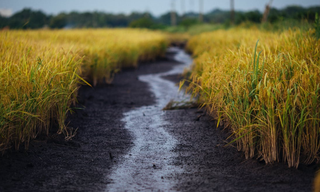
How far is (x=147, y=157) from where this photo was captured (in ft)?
10.4

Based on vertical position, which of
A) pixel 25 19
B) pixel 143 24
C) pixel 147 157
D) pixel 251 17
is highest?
pixel 143 24

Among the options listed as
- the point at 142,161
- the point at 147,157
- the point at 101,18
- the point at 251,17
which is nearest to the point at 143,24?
the point at 101,18

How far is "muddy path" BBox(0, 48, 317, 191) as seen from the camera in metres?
2.49

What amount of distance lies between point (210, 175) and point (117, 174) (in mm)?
767

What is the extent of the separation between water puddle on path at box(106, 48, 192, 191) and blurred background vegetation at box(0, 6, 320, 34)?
2.07m

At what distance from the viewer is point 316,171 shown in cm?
255

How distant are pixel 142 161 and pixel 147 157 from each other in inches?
4.7

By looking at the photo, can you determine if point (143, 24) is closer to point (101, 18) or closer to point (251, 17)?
point (101, 18)

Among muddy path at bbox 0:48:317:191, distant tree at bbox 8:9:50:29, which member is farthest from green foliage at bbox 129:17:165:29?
muddy path at bbox 0:48:317:191

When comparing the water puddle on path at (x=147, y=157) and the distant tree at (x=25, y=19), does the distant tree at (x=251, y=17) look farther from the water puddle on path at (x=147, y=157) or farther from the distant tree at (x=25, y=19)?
the water puddle on path at (x=147, y=157)

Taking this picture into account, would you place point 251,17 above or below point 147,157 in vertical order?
above

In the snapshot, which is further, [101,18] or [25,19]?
[101,18]

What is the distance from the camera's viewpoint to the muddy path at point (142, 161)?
2.49m

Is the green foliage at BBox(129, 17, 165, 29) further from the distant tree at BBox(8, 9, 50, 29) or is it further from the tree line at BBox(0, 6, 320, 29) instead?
the distant tree at BBox(8, 9, 50, 29)
